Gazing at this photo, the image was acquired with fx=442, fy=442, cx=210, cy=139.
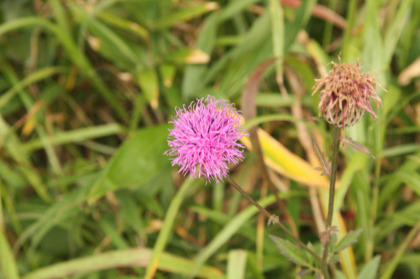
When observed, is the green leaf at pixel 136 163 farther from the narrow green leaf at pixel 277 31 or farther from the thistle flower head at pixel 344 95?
the thistle flower head at pixel 344 95

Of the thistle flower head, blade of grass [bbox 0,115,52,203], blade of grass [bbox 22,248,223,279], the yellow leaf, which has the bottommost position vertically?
blade of grass [bbox 22,248,223,279]

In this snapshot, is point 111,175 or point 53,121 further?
point 53,121

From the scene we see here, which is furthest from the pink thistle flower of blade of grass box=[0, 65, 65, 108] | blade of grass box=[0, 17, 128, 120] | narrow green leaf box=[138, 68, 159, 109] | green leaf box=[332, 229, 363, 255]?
blade of grass box=[0, 65, 65, 108]

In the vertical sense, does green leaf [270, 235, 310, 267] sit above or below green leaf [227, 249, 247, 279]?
below

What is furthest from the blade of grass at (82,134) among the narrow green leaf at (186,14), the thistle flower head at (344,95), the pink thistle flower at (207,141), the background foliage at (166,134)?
the thistle flower head at (344,95)

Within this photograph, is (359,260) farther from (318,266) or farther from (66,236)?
(66,236)

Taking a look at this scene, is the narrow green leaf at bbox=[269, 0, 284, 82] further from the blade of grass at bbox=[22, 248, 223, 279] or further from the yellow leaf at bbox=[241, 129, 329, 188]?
the blade of grass at bbox=[22, 248, 223, 279]

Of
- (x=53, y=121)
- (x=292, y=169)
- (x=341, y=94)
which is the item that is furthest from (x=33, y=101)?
(x=341, y=94)
